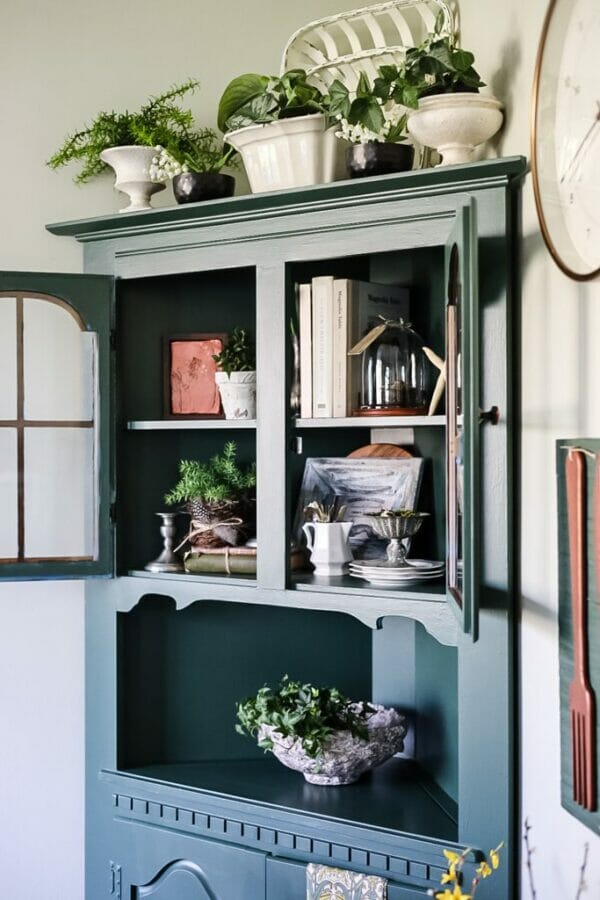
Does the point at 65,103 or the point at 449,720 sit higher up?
the point at 65,103

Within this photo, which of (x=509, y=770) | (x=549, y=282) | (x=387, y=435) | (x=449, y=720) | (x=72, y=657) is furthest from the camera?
(x=72, y=657)

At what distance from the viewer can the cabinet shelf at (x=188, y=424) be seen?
250 centimetres

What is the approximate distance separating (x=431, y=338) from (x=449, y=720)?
3.02 ft

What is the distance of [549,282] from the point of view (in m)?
1.98

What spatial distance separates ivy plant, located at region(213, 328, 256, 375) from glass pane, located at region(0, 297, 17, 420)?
0.51 metres

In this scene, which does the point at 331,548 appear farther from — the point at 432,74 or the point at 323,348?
the point at 432,74

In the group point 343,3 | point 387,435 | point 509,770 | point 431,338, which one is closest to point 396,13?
point 343,3

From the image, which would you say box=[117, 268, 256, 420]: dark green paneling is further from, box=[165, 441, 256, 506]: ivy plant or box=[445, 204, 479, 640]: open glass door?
box=[445, 204, 479, 640]: open glass door

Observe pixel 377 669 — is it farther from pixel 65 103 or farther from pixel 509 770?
pixel 65 103

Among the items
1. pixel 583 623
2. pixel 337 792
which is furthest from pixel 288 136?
pixel 337 792

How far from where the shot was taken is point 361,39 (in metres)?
2.67

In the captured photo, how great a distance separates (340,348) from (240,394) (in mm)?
305

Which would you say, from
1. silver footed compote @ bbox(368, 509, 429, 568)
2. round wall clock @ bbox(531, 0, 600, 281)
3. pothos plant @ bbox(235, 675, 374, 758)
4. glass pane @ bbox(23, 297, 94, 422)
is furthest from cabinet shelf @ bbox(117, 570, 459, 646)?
round wall clock @ bbox(531, 0, 600, 281)

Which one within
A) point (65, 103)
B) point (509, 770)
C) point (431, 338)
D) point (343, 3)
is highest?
point (343, 3)
